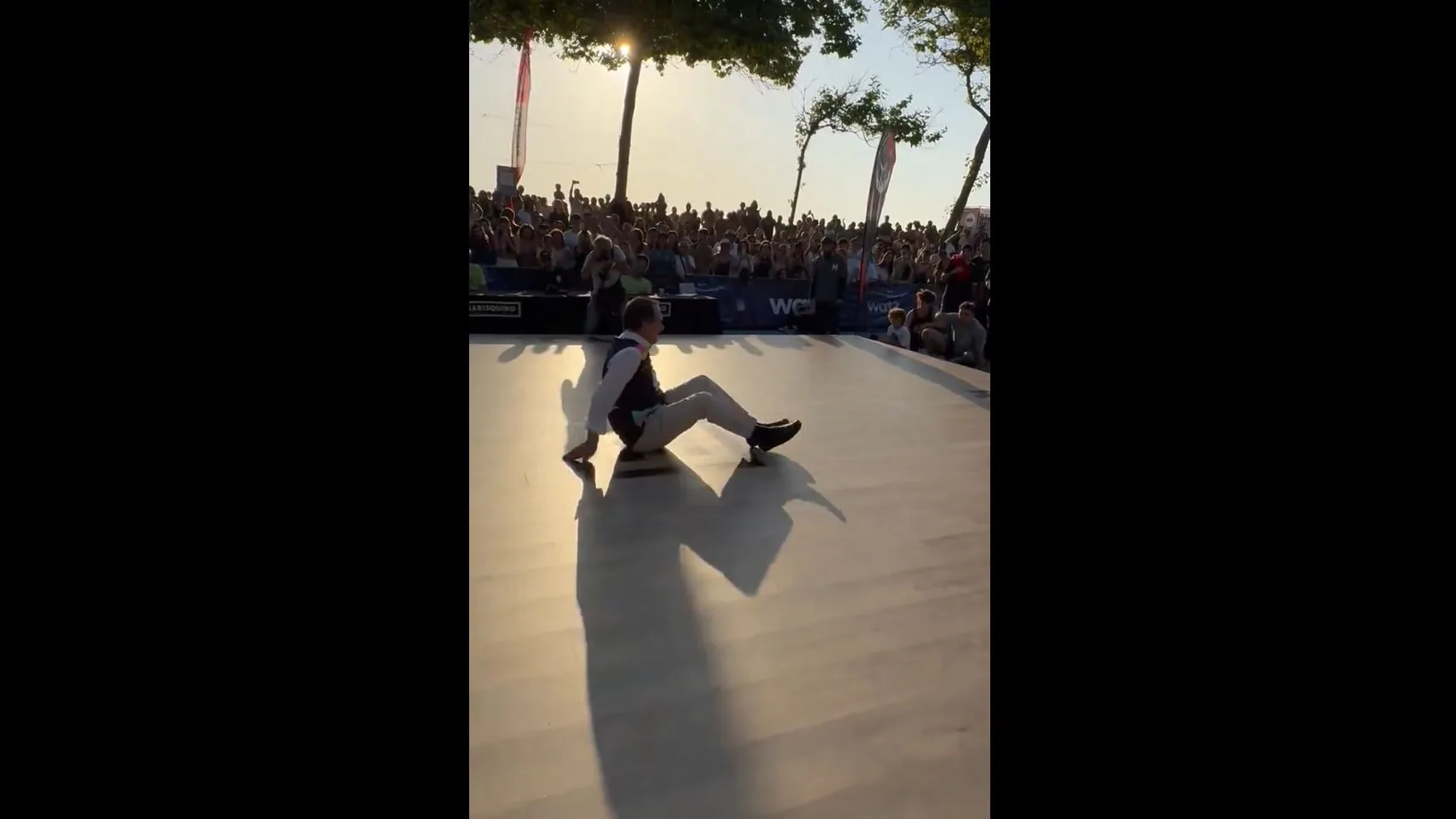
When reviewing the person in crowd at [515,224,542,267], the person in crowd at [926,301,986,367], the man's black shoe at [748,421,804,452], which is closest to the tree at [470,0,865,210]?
the person in crowd at [515,224,542,267]

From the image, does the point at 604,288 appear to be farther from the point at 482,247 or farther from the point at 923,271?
the point at 923,271

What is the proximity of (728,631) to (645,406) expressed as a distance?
91.0 inches

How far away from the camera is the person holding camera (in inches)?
411

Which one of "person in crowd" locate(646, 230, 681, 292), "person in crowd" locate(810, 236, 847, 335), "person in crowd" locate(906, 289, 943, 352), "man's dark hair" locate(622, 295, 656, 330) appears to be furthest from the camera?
"person in crowd" locate(646, 230, 681, 292)

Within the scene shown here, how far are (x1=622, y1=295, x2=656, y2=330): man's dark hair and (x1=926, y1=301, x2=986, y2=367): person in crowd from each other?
623 cm

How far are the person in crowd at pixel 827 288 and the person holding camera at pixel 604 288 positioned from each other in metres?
2.98

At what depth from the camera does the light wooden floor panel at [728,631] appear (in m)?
2.02

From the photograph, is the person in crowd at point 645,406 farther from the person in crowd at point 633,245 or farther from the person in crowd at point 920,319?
the person in crowd at point 633,245

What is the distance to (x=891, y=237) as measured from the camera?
18172 millimetres

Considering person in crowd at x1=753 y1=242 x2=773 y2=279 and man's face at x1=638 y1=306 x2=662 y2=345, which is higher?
person in crowd at x1=753 y1=242 x2=773 y2=279

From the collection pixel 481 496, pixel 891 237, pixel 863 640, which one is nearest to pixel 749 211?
pixel 891 237

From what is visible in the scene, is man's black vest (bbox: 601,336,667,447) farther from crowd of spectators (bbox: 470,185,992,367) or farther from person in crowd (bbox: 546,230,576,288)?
person in crowd (bbox: 546,230,576,288)

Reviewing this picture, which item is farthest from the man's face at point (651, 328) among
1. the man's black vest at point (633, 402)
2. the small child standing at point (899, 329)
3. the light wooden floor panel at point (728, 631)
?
the small child standing at point (899, 329)
